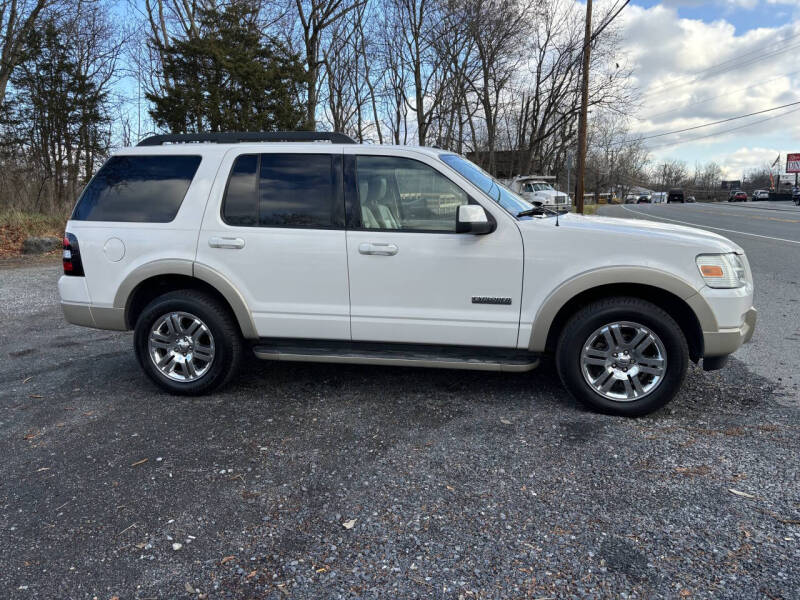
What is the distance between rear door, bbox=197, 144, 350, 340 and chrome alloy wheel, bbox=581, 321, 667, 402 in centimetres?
178

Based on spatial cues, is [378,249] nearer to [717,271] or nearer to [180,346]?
[180,346]

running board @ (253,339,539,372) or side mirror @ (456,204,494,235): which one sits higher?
side mirror @ (456,204,494,235)

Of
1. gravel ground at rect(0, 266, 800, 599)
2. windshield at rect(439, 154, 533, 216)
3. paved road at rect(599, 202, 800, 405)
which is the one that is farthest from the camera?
paved road at rect(599, 202, 800, 405)

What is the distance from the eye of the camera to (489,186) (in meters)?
4.02

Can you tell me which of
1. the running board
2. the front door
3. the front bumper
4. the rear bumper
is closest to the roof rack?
the front door

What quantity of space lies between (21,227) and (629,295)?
696 inches

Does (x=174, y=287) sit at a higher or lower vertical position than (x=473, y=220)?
lower

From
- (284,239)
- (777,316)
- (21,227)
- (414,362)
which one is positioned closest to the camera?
(414,362)

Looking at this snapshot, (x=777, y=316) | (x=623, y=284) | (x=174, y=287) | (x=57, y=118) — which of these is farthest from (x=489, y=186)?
(x=57, y=118)

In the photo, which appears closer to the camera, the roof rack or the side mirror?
the side mirror

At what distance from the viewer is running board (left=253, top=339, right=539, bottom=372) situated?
12.3 feet

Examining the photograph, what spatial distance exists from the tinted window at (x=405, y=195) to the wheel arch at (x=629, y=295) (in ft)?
2.99

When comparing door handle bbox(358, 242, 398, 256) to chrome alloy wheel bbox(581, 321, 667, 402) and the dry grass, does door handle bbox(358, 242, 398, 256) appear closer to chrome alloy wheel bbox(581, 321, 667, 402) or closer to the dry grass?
chrome alloy wheel bbox(581, 321, 667, 402)

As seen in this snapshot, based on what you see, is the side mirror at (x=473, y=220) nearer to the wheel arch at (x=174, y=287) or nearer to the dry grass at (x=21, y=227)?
the wheel arch at (x=174, y=287)
